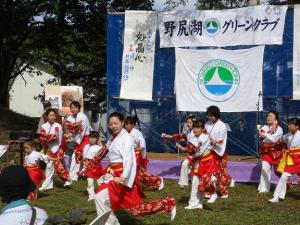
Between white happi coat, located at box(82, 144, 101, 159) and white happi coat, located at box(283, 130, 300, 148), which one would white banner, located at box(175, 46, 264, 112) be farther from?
white happi coat, located at box(82, 144, 101, 159)

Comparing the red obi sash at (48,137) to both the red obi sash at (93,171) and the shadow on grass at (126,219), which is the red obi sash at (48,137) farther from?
the shadow on grass at (126,219)

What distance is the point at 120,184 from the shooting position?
6.41m

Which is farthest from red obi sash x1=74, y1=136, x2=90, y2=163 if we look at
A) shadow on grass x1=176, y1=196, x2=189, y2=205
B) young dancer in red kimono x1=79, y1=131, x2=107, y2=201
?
shadow on grass x1=176, y1=196, x2=189, y2=205

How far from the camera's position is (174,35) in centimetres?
1264

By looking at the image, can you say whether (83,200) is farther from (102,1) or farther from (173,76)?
(102,1)

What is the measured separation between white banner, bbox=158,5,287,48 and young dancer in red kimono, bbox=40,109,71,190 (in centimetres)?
380

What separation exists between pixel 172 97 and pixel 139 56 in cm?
128

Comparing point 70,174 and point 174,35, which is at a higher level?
point 174,35

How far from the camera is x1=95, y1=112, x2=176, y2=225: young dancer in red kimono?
6371 mm

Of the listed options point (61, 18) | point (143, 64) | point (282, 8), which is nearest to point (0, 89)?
point (61, 18)

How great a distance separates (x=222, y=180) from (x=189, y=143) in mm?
1441

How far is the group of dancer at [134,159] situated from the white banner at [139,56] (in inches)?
94.6

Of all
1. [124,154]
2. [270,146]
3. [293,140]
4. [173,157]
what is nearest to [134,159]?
[124,154]

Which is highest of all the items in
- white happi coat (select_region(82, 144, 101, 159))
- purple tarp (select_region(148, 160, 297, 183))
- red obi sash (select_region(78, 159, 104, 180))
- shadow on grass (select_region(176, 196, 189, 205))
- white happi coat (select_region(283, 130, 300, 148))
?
white happi coat (select_region(283, 130, 300, 148))
